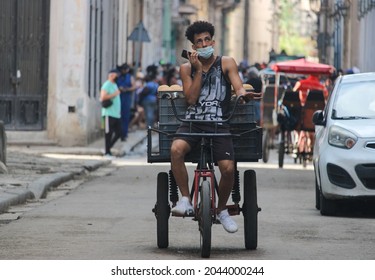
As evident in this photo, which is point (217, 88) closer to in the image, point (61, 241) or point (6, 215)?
point (61, 241)

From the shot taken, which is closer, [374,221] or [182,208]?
[182,208]

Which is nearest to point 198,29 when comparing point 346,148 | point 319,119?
point 346,148

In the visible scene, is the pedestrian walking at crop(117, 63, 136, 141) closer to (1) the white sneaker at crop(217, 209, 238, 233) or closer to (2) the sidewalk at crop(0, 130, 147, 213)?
(2) the sidewalk at crop(0, 130, 147, 213)

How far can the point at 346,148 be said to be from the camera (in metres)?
16.0

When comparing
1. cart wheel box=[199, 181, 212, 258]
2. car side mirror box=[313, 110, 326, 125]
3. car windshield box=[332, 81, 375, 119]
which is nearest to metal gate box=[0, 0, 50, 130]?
car windshield box=[332, 81, 375, 119]

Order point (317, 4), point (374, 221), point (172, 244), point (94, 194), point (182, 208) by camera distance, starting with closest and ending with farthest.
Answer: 1. point (182, 208)
2. point (172, 244)
3. point (374, 221)
4. point (94, 194)
5. point (317, 4)

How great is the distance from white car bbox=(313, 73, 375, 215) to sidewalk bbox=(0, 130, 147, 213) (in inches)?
134

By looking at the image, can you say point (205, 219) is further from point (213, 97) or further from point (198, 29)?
point (198, 29)

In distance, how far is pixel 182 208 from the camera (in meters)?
11.6

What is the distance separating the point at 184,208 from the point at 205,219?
481 millimetres

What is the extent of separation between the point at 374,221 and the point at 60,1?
17020 millimetres

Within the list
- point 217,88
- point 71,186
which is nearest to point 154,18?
point 71,186

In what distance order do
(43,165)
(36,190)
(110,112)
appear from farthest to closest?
(110,112), (43,165), (36,190)

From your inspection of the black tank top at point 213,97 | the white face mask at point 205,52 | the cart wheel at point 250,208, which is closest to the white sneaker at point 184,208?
the cart wheel at point 250,208
